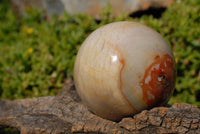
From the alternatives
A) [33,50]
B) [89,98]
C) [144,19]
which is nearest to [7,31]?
[33,50]

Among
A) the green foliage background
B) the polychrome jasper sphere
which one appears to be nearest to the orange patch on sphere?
the polychrome jasper sphere

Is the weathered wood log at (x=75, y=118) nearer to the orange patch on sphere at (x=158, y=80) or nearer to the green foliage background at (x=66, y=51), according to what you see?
the orange patch on sphere at (x=158, y=80)

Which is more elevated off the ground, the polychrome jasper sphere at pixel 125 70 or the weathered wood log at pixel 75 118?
the polychrome jasper sphere at pixel 125 70

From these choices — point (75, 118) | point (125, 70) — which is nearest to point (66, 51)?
point (75, 118)

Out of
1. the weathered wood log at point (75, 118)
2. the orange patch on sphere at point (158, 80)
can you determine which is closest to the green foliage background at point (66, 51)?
the weathered wood log at point (75, 118)

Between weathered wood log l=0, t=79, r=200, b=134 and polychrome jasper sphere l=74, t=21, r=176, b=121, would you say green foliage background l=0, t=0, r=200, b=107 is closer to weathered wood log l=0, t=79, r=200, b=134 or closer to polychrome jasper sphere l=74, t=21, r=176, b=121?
weathered wood log l=0, t=79, r=200, b=134

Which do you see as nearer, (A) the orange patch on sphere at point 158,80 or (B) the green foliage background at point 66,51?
(A) the orange patch on sphere at point 158,80
